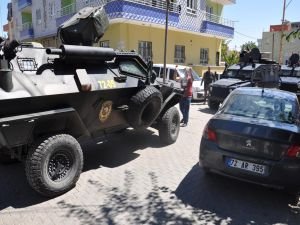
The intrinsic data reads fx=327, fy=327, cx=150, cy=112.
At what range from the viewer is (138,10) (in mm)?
18078

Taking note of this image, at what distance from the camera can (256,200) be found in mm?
4566

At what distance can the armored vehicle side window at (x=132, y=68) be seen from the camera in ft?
20.2

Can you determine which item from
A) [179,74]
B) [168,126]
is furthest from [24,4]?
[168,126]

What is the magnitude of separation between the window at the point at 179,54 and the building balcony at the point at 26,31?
1419 centimetres

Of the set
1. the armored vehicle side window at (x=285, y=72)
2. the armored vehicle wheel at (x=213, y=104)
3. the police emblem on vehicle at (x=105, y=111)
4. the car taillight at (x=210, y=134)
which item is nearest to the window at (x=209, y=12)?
the armored vehicle side window at (x=285, y=72)

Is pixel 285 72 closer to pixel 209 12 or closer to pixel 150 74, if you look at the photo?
pixel 150 74

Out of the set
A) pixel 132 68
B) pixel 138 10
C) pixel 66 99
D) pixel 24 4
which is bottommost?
pixel 66 99

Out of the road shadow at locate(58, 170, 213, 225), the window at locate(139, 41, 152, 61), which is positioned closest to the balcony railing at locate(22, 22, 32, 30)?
the window at locate(139, 41, 152, 61)

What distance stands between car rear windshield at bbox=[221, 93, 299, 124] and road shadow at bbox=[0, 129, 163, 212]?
223 centimetres

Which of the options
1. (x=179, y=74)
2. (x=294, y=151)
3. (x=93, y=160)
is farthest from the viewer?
(x=179, y=74)

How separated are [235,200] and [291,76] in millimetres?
10641

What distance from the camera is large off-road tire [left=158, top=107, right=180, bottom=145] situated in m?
7.11

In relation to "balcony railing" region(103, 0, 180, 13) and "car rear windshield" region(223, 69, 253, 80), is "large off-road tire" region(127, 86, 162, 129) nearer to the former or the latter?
"car rear windshield" region(223, 69, 253, 80)

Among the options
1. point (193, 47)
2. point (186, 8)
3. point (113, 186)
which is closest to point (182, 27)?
point (186, 8)
